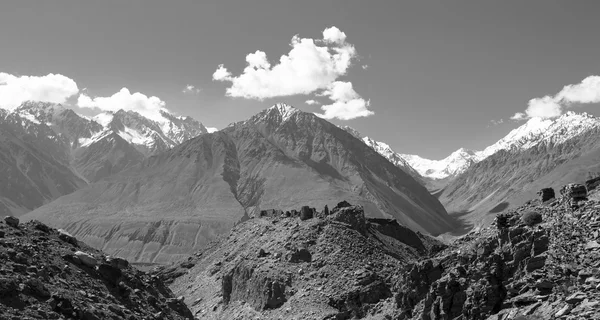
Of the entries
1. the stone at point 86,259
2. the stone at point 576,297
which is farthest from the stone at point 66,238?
the stone at point 576,297

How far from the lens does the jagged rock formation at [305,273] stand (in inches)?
2456

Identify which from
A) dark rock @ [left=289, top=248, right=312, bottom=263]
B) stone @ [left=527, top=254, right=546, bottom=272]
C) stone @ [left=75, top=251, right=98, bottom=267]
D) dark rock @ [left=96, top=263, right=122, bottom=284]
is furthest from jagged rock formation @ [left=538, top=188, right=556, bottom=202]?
dark rock @ [left=289, top=248, right=312, bottom=263]

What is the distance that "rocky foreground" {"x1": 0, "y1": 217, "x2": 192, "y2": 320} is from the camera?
3266 centimetres

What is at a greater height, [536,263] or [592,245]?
[592,245]

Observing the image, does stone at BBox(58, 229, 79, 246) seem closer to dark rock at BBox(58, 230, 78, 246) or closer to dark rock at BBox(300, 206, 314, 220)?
dark rock at BBox(58, 230, 78, 246)

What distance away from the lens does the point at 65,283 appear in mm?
36656

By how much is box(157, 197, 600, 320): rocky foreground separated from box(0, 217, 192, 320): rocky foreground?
773 inches

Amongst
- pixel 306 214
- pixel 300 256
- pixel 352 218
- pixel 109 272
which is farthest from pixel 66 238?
pixel 352 218

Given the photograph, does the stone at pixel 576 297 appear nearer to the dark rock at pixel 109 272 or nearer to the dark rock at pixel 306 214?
the dark rock at pixel 109 272

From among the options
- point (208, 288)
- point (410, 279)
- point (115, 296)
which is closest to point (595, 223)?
point (410, 279)

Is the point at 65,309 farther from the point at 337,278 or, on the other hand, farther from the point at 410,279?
the point at 337,278

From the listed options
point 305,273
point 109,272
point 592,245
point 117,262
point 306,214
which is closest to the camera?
point 592,245

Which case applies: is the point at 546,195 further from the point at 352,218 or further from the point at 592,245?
the point at 352,218

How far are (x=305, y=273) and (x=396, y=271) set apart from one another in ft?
37.9
